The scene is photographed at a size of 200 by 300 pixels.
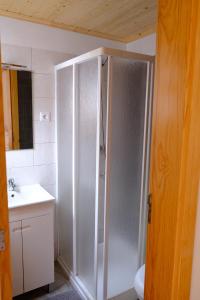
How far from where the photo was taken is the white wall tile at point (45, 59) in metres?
2.22

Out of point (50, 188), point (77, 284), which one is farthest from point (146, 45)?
point (77, 284)

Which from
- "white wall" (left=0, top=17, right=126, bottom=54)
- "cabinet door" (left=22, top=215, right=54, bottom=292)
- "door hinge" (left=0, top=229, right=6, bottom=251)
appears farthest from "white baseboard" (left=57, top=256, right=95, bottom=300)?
"white wall" (left=0, top=17, right=126, bottom=54)

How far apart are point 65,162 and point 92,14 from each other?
50.6 inches

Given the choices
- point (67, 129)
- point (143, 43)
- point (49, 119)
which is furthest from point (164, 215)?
point (143, 43)

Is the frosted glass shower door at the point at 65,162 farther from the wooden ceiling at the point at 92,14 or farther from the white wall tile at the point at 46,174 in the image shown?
the wooden ceiling at the point at 92,14

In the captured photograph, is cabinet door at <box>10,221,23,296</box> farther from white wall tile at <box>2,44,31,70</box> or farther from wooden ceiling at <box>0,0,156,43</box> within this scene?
wooden ceiling at <box>0,0,156,43</box>

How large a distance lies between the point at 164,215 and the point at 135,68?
1277 millimetres

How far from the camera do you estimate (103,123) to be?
172 cm

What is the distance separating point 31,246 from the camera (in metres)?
2.00

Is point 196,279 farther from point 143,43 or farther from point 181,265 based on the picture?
point 143,43

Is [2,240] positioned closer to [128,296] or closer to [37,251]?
[37,251]

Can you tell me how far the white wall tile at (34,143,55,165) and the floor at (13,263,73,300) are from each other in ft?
3.70

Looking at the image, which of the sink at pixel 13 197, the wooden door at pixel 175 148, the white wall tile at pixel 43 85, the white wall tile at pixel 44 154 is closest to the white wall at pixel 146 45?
the white wall tile at pixel 43 85

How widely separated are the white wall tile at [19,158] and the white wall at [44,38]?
3.16ft
